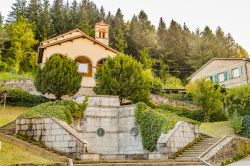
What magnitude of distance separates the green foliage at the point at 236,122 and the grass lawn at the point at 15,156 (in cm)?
1726

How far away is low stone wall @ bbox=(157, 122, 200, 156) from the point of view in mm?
20328

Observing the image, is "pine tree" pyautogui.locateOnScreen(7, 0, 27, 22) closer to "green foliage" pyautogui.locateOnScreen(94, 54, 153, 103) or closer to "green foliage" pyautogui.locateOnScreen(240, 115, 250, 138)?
"green foliage" pyautogui.locateOnScreen(94, 54, 153, 103)

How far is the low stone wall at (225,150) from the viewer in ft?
63.0

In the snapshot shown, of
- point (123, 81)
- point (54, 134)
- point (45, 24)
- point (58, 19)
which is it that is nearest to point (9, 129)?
point (54, 134)

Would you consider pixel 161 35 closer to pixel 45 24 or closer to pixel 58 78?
pixel 45 24

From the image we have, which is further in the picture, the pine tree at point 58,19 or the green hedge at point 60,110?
the pine tree at point 58,19

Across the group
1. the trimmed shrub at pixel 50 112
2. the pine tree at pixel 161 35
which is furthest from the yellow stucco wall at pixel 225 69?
the trimmed shrub at pixel 50 112

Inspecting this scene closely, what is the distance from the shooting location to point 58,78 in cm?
3044

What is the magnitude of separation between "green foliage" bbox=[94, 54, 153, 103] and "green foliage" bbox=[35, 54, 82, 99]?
2.38m

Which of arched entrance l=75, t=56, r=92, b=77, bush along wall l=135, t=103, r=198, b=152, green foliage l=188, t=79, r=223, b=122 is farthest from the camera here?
arched entrance l=75, t=56, r=92, b=77

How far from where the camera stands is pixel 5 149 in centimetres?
1487

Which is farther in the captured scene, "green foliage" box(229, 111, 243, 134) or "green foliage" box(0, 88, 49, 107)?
Result: "green foliage" box(0, 88, 49, 107)

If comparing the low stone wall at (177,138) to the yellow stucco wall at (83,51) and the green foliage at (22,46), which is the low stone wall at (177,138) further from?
the green foliage at (22,46)

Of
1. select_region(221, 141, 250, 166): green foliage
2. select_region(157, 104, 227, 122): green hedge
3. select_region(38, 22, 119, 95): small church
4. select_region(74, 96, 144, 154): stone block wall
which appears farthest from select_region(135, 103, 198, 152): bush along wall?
select_region(38, 22, 119, 95): small church
